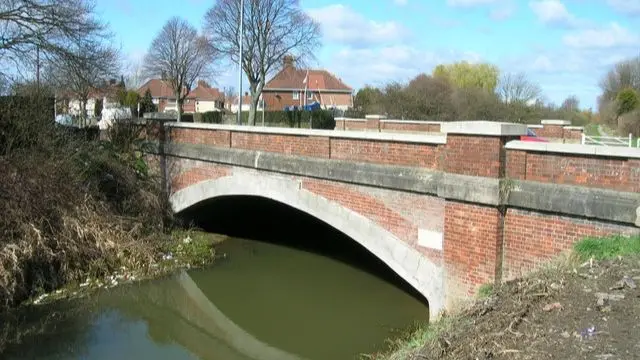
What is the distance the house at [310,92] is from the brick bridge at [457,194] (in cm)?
6460

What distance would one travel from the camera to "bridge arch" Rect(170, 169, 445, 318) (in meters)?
9.10

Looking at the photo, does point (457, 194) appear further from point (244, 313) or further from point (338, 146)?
point (244, 313)

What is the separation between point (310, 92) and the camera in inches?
3145

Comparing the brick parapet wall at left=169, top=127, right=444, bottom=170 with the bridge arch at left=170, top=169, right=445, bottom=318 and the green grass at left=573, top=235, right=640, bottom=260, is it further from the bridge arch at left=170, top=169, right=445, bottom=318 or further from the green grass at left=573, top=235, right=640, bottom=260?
the green grass at left=573, top=235, right=640, bottom=260

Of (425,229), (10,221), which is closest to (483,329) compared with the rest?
(425,229)

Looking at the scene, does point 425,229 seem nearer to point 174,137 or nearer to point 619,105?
point 174,137

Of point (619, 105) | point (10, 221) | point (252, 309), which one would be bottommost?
point (252, 309)

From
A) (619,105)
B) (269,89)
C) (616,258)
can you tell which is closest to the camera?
(616,258)

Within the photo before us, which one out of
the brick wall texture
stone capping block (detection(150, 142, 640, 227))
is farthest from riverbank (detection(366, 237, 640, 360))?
the brick wall texture

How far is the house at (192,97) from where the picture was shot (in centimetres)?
8506

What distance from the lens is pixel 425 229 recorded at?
9.14m

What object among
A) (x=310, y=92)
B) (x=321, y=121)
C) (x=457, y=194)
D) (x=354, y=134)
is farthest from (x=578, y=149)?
(x=310, y=92)

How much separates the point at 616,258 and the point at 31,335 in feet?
27.8

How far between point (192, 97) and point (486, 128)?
86.1m
